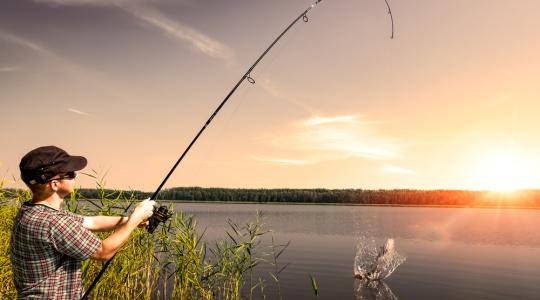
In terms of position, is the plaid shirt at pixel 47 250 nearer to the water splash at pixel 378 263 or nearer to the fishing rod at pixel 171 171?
the fishing rod at pixel 171 171

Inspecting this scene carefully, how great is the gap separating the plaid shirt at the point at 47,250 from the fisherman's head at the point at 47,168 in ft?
0.50

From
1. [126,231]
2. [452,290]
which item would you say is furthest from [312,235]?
[126,231]

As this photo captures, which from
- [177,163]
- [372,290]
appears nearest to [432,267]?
[372,290]

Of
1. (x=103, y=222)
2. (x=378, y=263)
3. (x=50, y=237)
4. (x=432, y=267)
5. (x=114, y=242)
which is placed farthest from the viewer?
(x=432, y=267)

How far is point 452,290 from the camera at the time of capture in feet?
50.2

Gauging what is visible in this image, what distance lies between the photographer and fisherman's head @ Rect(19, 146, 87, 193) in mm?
2758

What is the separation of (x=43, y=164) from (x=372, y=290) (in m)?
14.4

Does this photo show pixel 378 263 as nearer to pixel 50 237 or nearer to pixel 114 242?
pixel 114 242

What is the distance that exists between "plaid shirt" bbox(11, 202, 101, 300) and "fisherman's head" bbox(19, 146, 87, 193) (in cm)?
15

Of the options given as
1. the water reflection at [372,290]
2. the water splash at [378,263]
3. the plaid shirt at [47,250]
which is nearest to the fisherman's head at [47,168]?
→ the plaid shirt at [47,250]

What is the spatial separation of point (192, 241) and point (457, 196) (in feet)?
305

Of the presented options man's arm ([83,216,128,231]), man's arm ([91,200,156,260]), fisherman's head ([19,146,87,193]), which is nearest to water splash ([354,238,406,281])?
man's arm ([83,216,128,231])

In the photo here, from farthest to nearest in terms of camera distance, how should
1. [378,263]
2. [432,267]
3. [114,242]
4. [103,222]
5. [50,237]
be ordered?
[432,267]
[378,263]
[103,222]
[114,242]
[50,237]

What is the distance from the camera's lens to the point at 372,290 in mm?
15227
